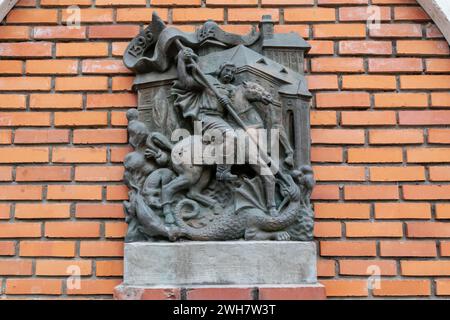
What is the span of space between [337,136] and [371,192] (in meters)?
0.32

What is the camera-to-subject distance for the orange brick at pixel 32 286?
2498 mm

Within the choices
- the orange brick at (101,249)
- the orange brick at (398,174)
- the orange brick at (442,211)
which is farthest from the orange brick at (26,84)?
the orange brick at (442,211)

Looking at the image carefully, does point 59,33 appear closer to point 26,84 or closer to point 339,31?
point 26,84

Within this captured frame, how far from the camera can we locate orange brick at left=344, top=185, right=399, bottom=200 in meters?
2.57

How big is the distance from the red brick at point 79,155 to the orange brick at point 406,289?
1.46m

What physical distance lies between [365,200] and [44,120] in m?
1.62

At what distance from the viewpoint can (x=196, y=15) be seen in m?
2.72

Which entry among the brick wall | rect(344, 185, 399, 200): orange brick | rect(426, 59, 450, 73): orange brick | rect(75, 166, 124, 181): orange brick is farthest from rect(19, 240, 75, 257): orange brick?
rect(426, 59, 450, 73): orange brick

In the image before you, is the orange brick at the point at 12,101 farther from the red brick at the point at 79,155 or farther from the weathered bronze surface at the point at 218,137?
the weathered bronze surface at the point at 218,137

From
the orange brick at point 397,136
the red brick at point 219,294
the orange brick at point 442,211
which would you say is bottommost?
the red brick at point 219,294

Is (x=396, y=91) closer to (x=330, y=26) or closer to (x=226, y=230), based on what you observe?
(x=330, y=26)

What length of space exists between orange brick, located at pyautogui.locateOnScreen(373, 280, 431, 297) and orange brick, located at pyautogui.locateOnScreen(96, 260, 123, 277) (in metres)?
1.21

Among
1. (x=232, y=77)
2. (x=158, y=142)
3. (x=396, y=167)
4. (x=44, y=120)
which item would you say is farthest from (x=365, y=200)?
(x=44, y=120)

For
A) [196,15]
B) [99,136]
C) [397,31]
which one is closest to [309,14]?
[397,31]
